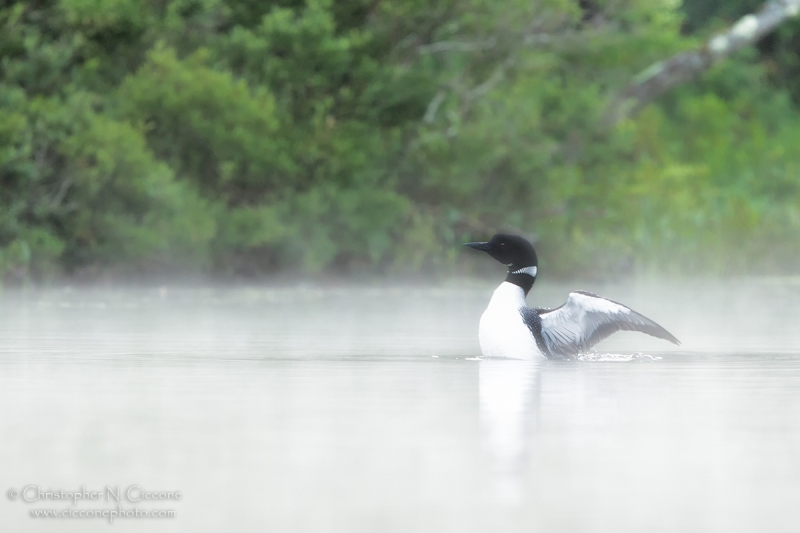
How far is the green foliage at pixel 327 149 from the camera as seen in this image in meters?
21.3

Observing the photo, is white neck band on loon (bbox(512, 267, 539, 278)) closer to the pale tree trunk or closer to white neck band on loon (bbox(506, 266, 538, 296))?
white neck band on loon (bbox(506, 266, 538, 296))

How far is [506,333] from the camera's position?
1105 centimetres

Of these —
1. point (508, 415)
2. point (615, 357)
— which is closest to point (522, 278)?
point (615, 357)

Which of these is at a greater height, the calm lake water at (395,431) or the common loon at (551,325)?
the common loon at (551,325)

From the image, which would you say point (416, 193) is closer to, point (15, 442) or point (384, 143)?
point (384, 143)

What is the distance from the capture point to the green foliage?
21328mm

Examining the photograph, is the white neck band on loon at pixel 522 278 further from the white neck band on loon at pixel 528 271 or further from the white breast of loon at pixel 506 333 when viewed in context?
the white breast of loon at pixel 506 333

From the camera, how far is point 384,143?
78.8ft

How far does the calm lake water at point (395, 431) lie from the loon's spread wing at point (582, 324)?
0.19m

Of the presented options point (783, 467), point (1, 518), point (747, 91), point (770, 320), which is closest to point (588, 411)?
point (783, 467)

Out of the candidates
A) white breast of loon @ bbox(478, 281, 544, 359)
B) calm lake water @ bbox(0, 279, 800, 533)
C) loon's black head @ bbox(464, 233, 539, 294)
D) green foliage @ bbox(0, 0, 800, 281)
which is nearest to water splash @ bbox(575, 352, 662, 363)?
calm lake water @ bbox(0, 279, 800, 533)

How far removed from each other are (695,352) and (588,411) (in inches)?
155

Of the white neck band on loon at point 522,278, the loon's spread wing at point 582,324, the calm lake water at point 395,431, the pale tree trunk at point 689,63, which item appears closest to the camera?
the calm lake water at point 395,431

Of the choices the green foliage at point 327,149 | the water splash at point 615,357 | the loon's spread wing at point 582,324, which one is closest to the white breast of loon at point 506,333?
the loon's spread wing at point 582,324
